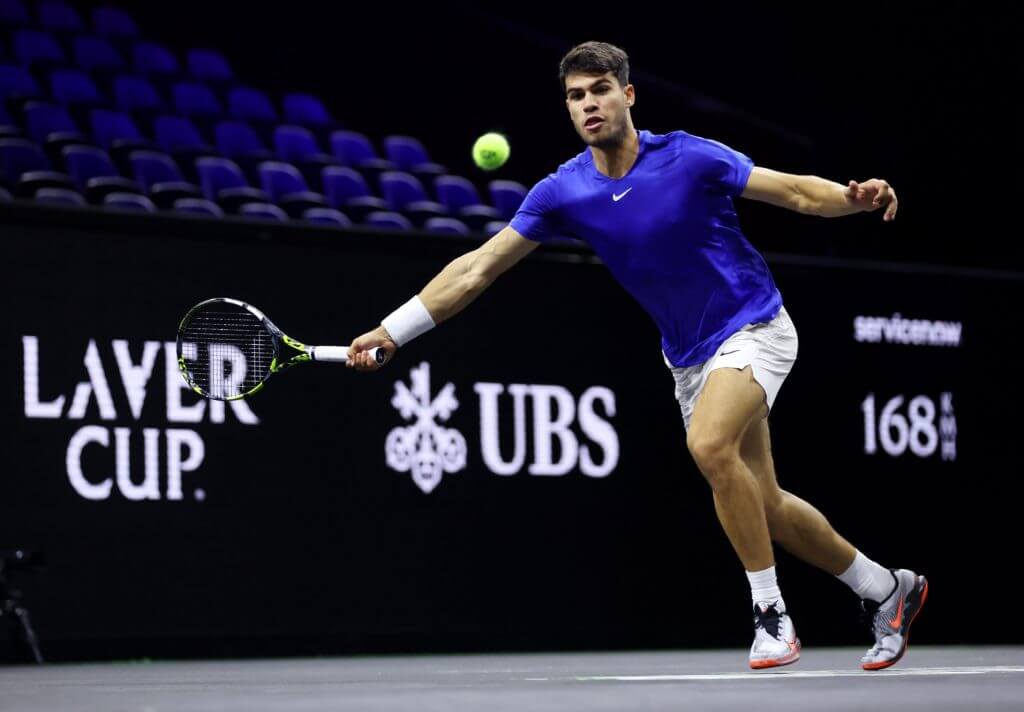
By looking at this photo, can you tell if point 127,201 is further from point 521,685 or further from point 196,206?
point 521,685

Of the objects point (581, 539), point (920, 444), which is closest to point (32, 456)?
point (581, 539)

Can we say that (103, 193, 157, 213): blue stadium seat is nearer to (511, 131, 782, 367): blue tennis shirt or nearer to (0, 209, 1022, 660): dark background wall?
(0, 209, 1022, 660): dark background wall

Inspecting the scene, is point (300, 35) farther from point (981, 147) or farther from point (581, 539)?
point (581, 539)

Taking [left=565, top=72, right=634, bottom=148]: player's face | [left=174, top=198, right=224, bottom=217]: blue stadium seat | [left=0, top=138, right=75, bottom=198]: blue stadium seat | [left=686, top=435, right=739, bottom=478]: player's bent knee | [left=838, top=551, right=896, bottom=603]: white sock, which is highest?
[left=0, top=138, right=75, bottom=198]: blue stadium seat

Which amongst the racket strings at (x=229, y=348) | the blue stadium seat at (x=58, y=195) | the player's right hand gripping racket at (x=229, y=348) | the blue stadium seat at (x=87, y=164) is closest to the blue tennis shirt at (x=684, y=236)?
the player's right hand gripping racket at (x=229, y=348)

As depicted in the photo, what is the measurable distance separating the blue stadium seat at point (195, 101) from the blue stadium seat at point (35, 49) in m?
0.77

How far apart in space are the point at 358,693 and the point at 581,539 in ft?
11.5

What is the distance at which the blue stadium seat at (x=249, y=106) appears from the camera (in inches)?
431

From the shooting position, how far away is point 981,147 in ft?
34.4

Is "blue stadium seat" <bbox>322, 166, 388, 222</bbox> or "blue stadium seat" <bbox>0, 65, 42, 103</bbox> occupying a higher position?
"blue stadium seat" <bbox>0, 65, 42, 103</bbox>

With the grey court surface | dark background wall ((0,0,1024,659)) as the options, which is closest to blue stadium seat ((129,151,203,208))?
dark background wall ((0,0,1024,659))

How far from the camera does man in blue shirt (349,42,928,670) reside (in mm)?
4684

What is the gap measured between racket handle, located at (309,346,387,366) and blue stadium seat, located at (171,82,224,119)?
20.3 ft

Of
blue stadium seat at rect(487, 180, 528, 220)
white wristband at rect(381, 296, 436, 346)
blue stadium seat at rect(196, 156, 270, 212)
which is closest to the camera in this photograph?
white wristband at rect(381, 296, 436, 346)
